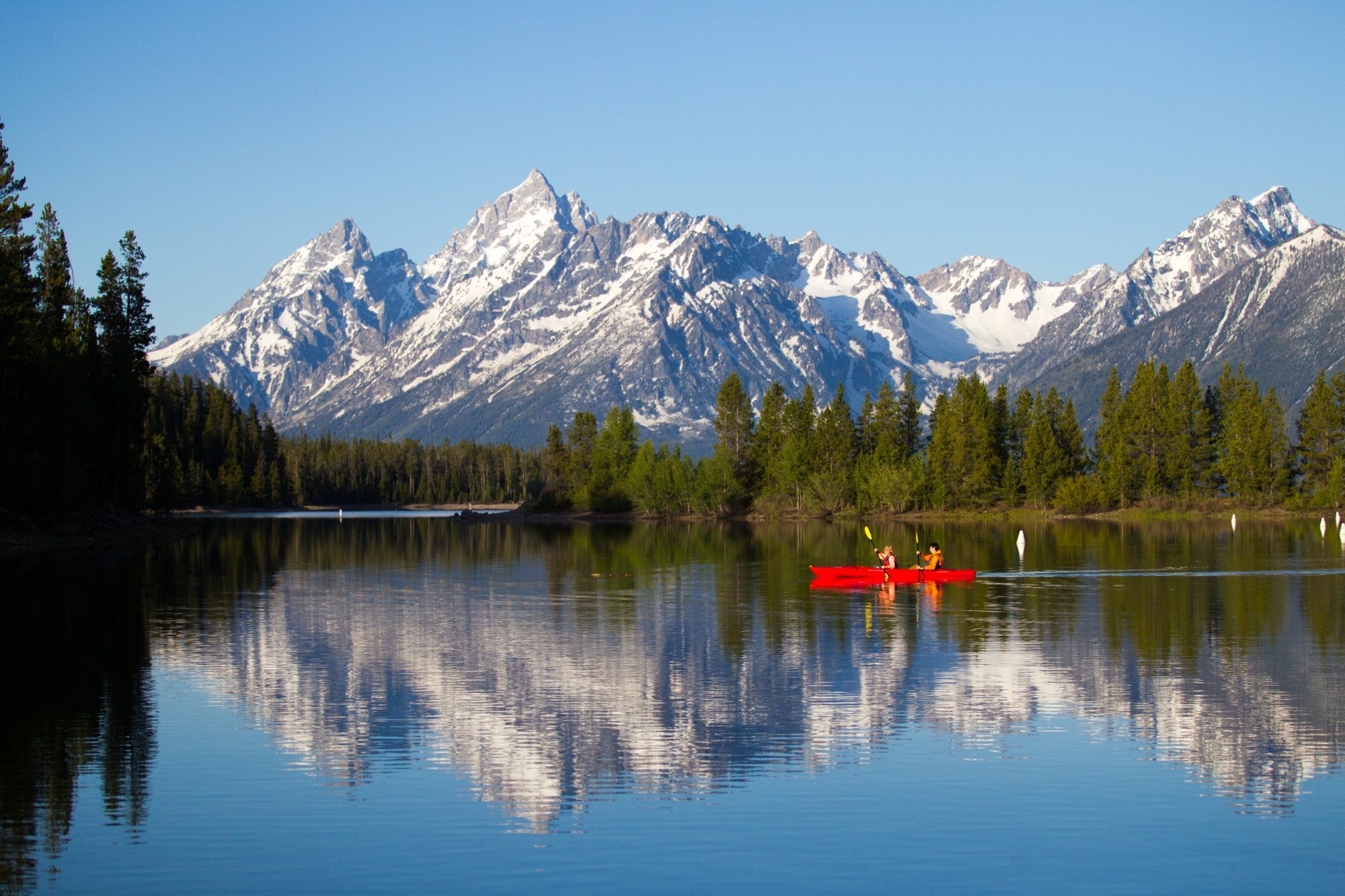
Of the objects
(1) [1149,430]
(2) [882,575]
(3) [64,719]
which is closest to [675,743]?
(3) [64,719]

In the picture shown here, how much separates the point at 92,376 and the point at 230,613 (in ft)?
178

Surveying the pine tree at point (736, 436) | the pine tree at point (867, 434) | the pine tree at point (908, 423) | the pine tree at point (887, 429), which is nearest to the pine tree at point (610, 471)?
the pine tree at point (736, 436)

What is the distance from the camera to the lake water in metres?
18.9

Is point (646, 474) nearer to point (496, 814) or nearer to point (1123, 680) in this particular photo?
point (1123, 680)

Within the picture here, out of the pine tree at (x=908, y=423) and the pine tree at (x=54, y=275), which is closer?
the pine tree at (x=54, y=275)

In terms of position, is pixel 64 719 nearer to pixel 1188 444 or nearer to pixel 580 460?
pixel 1188 444

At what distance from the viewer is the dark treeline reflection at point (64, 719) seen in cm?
2058

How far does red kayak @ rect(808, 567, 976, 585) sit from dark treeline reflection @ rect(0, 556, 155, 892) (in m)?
33.0

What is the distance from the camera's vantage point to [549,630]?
45.5 m

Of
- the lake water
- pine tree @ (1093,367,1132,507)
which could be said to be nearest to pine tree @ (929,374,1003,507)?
pine tree @ (1093,367,1132,507)

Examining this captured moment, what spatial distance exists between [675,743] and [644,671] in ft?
31.5

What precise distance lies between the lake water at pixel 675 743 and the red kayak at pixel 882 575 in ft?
23.5

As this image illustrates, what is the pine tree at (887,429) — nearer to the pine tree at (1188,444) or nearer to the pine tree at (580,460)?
the pine tree at (1188,444)

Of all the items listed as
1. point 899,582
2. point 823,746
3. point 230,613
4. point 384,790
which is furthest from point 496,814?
point 899,582
